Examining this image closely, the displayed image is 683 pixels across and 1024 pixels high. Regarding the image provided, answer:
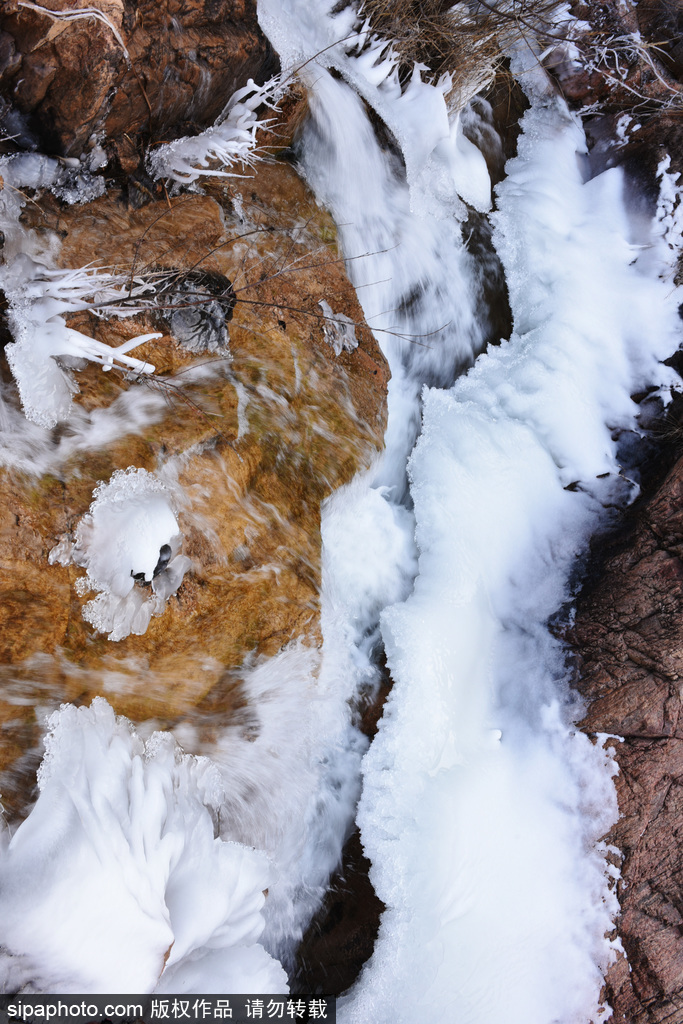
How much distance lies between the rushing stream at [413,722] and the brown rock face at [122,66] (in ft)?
1.78

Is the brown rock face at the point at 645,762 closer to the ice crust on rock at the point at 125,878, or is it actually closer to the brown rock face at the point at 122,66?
the ice crust on rock at the point at 125,878

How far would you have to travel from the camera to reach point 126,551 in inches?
88.0

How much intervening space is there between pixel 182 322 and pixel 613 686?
2670mm

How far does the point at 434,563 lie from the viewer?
3.28m

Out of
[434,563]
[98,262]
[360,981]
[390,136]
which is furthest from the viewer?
[390,136]

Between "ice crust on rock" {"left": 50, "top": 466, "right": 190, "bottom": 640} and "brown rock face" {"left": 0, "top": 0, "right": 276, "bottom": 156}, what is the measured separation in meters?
1.33

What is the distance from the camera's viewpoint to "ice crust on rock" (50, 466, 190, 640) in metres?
2.23

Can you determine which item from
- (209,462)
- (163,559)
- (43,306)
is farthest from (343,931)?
(43,306)

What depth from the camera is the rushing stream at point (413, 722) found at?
2.20 m

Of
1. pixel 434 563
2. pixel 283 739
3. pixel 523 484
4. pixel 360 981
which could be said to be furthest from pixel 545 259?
pixel 360 981

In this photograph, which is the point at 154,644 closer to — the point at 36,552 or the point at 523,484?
the point at 36,552

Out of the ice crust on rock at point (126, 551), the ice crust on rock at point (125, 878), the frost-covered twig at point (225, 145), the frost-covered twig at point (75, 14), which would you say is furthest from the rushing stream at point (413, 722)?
the frost-covered twig at point (75, 14)

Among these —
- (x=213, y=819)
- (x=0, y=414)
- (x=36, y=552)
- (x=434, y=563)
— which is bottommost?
(x=213, y=819)

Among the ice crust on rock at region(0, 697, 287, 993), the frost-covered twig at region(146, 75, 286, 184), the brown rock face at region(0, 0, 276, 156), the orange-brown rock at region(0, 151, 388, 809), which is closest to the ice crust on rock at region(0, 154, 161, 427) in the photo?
the orange-brown rock at region(0, 151, 388, 809)
